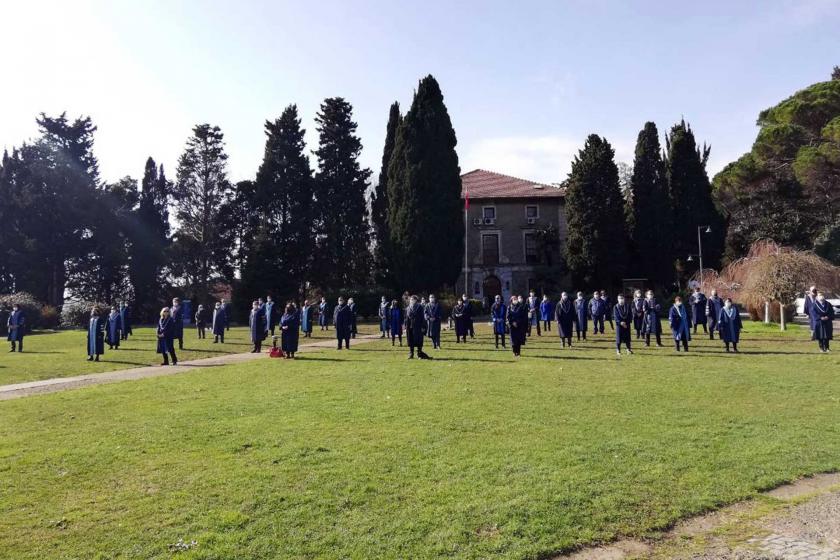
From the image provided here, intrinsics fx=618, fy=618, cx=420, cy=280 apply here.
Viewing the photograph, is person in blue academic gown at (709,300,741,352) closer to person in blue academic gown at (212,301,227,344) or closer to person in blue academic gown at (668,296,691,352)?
person in blue academic gown at (668,296,691,352)

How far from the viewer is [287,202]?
48375 millimetres

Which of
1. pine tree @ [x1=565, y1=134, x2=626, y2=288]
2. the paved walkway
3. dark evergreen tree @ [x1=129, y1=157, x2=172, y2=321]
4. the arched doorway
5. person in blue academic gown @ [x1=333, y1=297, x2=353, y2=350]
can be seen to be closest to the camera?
the paved walkway

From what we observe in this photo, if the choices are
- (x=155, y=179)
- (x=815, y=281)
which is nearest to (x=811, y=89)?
(x=815, y=281)

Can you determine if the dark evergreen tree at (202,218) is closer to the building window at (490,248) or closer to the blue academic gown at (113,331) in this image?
the building window at (490,248)

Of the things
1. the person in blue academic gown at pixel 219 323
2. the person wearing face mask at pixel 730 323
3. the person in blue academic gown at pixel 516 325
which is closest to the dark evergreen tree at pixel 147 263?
the person in blue academic gown at pixel 219 323

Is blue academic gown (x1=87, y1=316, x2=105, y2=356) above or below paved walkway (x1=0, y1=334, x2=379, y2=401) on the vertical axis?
above

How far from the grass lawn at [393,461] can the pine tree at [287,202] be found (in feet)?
113

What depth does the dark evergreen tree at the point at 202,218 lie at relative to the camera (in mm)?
52031

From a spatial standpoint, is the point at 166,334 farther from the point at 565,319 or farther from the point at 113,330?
the point at 565,319

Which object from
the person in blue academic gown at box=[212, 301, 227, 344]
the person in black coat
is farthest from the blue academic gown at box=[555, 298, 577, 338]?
the person in blue academic gown at box=[212, 301, 227, 344]

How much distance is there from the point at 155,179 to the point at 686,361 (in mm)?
59424

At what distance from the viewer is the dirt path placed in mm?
4570

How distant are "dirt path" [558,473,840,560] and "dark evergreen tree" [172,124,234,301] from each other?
166ft

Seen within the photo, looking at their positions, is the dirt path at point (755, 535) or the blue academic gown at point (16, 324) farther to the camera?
the blue academic gown at point (16, 324)
